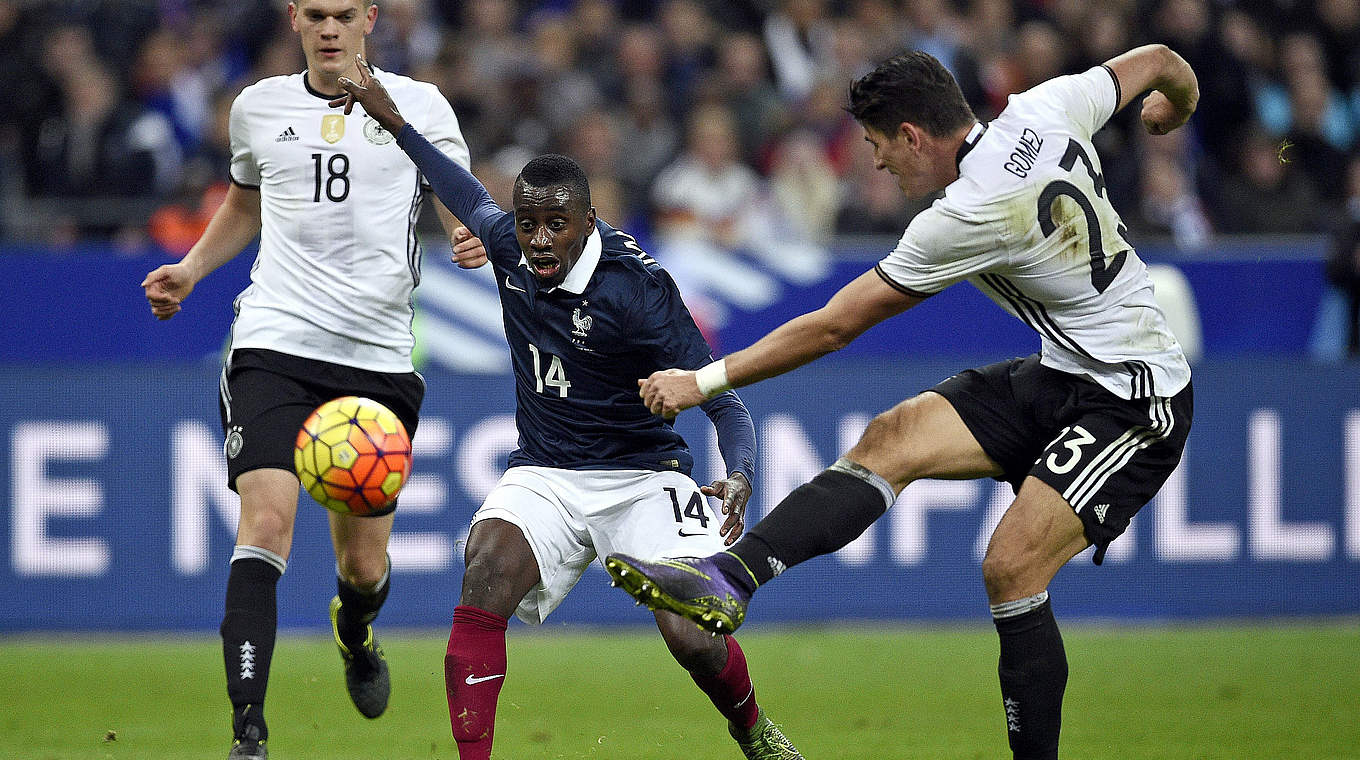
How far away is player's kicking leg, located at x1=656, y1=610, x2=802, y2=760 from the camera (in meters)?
5.09

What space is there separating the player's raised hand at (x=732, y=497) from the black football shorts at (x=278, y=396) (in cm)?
161

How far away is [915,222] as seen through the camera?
461 cm

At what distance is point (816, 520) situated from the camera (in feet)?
15.7

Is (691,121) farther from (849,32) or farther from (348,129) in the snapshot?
(348,129)

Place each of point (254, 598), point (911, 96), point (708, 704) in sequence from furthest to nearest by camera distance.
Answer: point (708, 704) → point (254, 598) → point (911, 96)

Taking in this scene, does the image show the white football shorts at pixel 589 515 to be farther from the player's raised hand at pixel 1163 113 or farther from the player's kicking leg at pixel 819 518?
the player's raised hand at pixel 1163 113

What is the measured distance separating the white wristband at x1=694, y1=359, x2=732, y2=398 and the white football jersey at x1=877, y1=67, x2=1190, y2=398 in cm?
55

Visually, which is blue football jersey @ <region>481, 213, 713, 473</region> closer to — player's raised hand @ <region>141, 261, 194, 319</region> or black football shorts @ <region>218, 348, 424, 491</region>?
black football shorts @ <region>218, 348, 424, 491</region>

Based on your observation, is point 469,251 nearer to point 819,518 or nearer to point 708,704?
point 819,518

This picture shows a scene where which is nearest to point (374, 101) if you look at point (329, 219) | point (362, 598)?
point (329, 219)

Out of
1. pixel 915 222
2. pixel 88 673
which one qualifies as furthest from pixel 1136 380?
pixel 88 673

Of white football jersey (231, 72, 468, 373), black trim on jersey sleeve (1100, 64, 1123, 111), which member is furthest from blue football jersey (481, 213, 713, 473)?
black trim on jersey sleeve (1100, 64, 1123, 111)

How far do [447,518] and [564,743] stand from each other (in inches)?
126

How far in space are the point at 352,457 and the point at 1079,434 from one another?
2.29m
